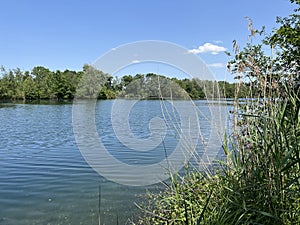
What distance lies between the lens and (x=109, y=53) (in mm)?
4082

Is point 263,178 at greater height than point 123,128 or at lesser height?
greater

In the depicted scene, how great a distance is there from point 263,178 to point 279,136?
382 millimetres

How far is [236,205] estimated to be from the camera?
2154mm

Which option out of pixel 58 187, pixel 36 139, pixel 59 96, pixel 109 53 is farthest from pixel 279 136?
pixel 59 96

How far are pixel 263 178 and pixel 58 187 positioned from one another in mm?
4776

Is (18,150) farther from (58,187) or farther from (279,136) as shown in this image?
(279,136)

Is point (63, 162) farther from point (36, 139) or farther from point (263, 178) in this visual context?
point (263, 178)

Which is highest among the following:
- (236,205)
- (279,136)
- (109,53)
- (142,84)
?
(109,53)

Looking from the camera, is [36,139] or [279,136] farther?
[36,139]

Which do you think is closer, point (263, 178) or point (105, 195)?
point (263, 178)

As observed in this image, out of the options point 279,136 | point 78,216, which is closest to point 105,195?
point 78,216

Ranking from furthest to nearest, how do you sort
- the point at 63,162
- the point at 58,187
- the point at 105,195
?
the point at 63,162 → the point at 58,187 → the point at 105,195

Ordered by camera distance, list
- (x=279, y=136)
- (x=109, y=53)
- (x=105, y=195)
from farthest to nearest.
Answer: (x=105, y=195)
(x=109, y=53)
(x=279, y=136)

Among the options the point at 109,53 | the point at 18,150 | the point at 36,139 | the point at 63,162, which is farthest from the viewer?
the point at 36,139
